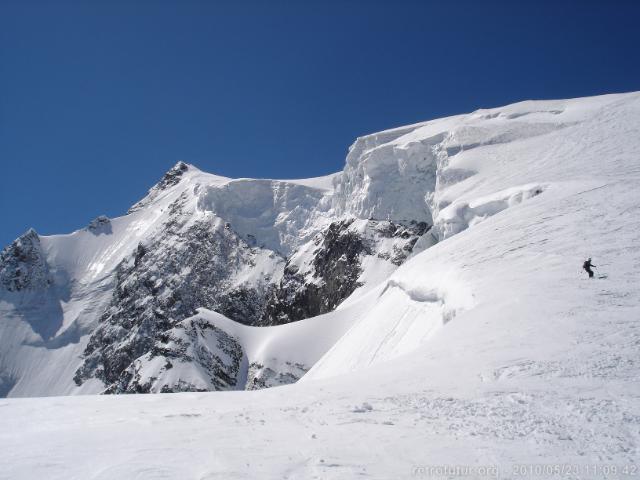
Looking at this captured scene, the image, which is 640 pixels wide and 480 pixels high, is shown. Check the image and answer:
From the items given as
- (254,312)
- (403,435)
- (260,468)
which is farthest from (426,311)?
(254,312)

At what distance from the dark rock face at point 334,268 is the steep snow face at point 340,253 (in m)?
0.39

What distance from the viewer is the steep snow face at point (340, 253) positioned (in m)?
36.4

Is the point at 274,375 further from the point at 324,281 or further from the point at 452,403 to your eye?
the point at 452,403

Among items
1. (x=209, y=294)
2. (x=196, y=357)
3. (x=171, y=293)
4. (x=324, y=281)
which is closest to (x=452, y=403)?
(x=196, y=357)

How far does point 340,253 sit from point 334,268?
3.71 m

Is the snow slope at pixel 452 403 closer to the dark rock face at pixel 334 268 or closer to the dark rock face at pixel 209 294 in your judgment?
the dark rock face at pixel 209 294

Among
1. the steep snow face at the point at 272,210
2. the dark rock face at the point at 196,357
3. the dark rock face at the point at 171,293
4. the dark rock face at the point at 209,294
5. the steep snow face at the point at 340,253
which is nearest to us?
the steep snow face at the point at 340,253

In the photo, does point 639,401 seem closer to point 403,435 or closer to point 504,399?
point 504,399

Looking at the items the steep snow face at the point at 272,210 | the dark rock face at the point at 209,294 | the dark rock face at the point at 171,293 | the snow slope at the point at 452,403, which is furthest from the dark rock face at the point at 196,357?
the steep snow face at the point at 272,210

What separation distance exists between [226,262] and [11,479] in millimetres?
163079

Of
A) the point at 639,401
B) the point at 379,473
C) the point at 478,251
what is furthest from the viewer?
the point at 478,251

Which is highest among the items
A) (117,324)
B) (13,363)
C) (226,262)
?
(226,262)

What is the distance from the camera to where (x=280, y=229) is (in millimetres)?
166625

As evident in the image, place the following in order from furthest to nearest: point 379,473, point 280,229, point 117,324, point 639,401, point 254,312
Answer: point 117,324
point 280,229
point 254,312
point 639,401
point 379,473
